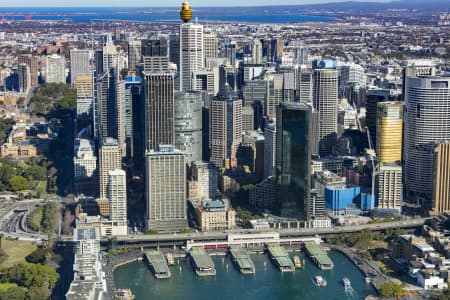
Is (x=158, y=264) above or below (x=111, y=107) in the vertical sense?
below

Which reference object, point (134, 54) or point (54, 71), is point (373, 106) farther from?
point (54, 71)

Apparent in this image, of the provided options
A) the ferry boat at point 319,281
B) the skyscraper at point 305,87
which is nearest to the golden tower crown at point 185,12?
the skyscraper at point 305,87

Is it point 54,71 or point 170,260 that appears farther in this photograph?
point 54,71

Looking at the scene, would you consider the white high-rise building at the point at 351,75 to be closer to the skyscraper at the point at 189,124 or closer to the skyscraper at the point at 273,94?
the skyscraper at the point at 273,94

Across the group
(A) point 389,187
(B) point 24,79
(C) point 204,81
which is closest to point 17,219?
(A) point 389,187

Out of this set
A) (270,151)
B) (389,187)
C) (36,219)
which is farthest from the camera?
(270,151)

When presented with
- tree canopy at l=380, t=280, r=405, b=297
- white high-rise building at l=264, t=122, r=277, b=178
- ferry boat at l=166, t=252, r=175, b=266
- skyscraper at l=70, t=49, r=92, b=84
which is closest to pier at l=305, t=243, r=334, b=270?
tree canopy at l=380, t=280, r=405, b=297
